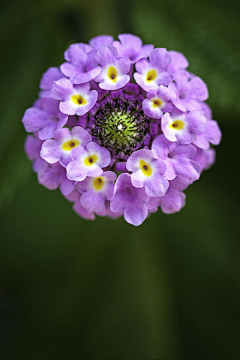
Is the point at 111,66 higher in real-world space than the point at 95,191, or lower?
higher

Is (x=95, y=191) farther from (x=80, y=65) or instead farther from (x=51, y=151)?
(x=80, y=65)

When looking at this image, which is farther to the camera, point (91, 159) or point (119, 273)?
point (119, 273)

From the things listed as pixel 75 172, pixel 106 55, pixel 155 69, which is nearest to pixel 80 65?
pixel 106 55

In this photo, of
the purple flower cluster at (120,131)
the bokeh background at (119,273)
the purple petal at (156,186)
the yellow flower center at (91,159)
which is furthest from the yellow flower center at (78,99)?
the bokeh background at (119,273)

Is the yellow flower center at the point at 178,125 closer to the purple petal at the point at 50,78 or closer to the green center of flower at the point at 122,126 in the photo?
the green center of flower at the point at 122,126

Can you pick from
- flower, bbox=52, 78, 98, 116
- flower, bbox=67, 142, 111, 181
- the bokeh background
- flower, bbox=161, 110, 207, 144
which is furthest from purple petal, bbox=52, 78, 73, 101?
the bokeh background

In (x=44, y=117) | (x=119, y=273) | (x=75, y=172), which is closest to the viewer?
(x=75, y=172)

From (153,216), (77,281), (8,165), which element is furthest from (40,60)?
(77,281)
